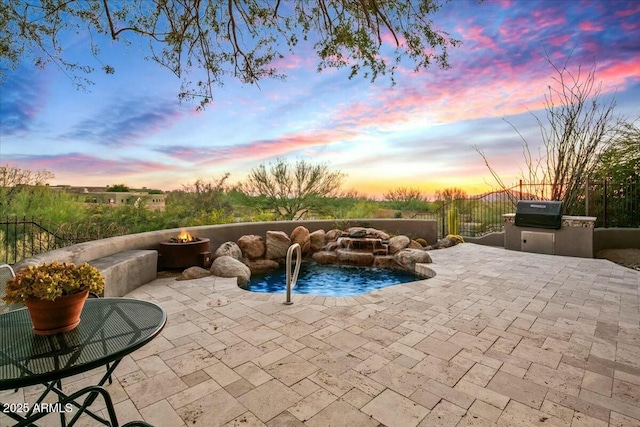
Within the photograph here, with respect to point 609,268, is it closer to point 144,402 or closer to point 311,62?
point 311,62

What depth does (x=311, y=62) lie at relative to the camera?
452 centimetres

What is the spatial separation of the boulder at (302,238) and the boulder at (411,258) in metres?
2.32

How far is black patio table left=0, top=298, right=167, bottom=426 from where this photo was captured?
3.98 ft

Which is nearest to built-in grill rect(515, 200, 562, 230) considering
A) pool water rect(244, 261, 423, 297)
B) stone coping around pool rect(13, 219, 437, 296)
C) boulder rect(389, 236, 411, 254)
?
stone coping around pool rect(13, 219, 437, 296)

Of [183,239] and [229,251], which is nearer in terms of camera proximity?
[183,239]

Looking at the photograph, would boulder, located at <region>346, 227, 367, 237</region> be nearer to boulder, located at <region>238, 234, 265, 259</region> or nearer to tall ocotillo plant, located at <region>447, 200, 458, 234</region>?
boulder, located at <region>238, 234, 265, 259</region>

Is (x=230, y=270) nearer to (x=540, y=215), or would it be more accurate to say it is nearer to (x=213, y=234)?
(x=213, y=234)

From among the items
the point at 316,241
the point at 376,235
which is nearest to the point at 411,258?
the point at 376,235

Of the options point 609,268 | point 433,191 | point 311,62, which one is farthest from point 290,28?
point 433,191

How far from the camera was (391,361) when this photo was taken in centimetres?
243

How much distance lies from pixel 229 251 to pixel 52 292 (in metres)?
4.92

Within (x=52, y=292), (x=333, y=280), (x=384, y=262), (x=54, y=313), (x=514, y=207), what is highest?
(x=514, y=207)

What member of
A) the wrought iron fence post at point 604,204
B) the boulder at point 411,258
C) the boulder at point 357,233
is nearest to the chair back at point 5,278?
the boulder at point 411,258

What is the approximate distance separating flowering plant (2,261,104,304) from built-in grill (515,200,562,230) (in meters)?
8.43
